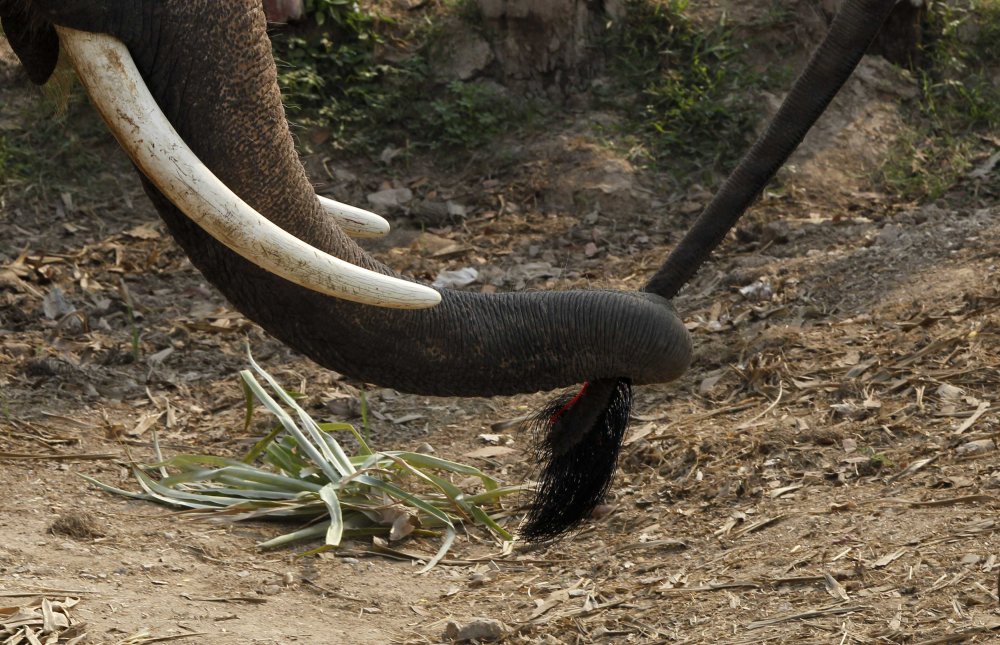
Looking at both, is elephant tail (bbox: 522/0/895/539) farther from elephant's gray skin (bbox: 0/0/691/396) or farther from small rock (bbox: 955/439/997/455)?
small rock (bbox: 955/439/997/455)

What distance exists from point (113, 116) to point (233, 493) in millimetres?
2225

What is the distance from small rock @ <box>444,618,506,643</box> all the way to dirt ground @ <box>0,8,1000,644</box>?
0.32 feet

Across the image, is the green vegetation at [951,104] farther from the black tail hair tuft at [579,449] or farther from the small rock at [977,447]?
the black tail hair tuft at [579,449]

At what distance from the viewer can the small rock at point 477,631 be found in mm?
3514

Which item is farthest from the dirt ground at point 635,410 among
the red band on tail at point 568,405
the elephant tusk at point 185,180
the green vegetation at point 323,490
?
the elephant tusk at point 185,180

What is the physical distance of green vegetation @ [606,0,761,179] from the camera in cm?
758

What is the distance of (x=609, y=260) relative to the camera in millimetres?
6836

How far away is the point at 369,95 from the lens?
7.81m

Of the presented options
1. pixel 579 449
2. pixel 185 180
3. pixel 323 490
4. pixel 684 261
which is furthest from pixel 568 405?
pixel 323 490

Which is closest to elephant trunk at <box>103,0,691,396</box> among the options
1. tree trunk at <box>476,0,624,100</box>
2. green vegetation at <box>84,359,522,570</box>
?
green vegetation at <box>84,359,522,570</box>

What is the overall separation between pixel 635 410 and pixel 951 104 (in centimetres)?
370

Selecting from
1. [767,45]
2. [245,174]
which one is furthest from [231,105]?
[767,45]

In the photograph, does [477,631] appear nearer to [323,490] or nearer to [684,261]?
[323,490]

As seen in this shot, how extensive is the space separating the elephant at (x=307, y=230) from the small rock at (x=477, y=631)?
60 cm
